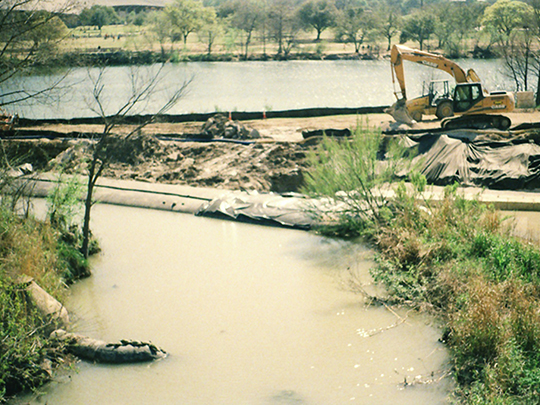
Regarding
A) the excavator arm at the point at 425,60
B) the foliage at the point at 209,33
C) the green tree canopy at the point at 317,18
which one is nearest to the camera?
the excavator arm at the point at 425,60

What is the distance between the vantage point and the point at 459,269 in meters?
10.5

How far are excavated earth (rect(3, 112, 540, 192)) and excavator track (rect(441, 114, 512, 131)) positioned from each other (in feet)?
5.61

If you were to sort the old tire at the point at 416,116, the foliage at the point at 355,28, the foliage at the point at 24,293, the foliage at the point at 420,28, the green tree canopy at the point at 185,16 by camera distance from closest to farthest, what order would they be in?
the foliage at the point at 24,293 < the old tire at the point at 416,116 < the foliage at the point at 420,28 < the green tree canopy at the point at 185,16 < the foliage at the point at 355,28

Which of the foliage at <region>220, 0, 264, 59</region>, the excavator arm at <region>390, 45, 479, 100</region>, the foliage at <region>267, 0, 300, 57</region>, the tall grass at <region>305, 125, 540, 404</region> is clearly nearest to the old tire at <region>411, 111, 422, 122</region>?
the excavator arm at <region>390, 45, 479, 100</region>

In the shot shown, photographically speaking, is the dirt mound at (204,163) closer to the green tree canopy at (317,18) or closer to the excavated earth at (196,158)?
the excavated earth at (196,158)

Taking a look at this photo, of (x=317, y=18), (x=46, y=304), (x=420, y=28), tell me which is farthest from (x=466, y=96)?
(x=317, y=18)

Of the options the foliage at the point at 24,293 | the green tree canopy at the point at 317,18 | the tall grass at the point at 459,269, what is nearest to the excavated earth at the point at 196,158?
the tall grass at the point at 459,269

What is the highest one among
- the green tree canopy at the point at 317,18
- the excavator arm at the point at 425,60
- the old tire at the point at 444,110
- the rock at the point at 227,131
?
the green tree canopy at the point at 317,18

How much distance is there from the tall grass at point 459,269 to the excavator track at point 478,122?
9181 millimetres

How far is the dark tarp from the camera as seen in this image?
55.8 feet

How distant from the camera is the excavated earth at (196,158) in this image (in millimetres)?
19094

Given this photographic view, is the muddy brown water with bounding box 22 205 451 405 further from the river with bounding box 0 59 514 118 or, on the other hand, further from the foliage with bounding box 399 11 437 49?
the foliage with bounding box 399 11 437 49

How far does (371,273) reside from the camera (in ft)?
38.7

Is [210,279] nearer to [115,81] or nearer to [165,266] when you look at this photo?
[165,266]
